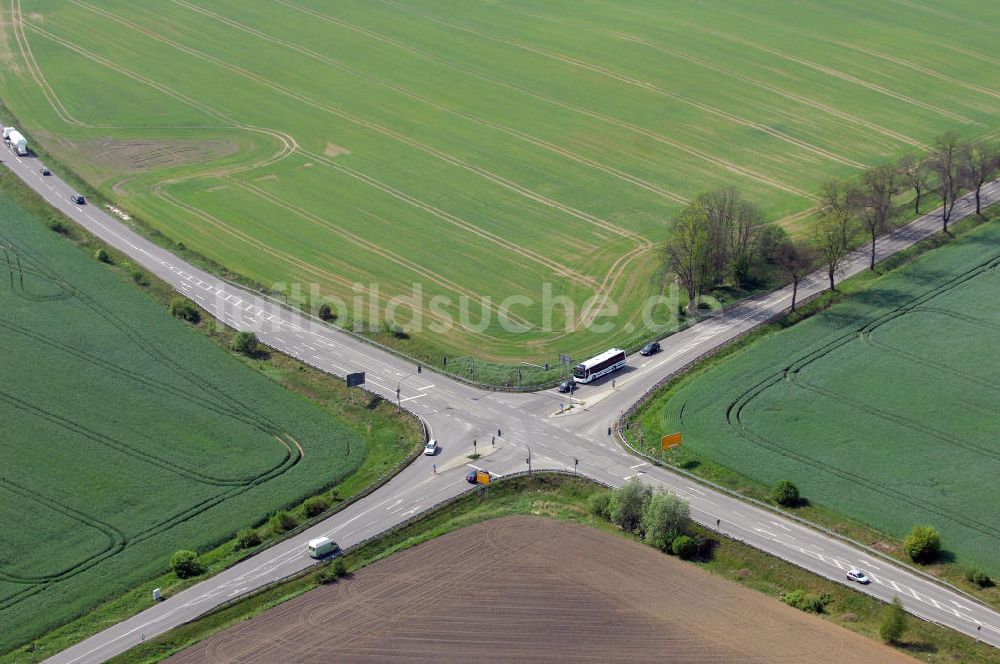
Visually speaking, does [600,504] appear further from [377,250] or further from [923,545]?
[377,250]

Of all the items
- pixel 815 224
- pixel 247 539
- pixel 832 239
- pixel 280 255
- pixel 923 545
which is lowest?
pixel 247 539

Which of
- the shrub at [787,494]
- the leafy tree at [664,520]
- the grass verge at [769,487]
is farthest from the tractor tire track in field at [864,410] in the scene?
the leafy tree at [664,520]

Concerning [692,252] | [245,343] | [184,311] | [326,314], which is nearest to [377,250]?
[326,314]

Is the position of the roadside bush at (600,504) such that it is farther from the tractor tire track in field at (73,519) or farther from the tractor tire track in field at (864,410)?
the tractor tire track in field at (73,519)

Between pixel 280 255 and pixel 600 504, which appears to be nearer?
pixel 600 504

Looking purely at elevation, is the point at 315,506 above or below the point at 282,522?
above

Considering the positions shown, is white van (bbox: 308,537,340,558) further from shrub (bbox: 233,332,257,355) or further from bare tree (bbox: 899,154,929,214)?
bare tree (bbox: 899,154,929,214)
